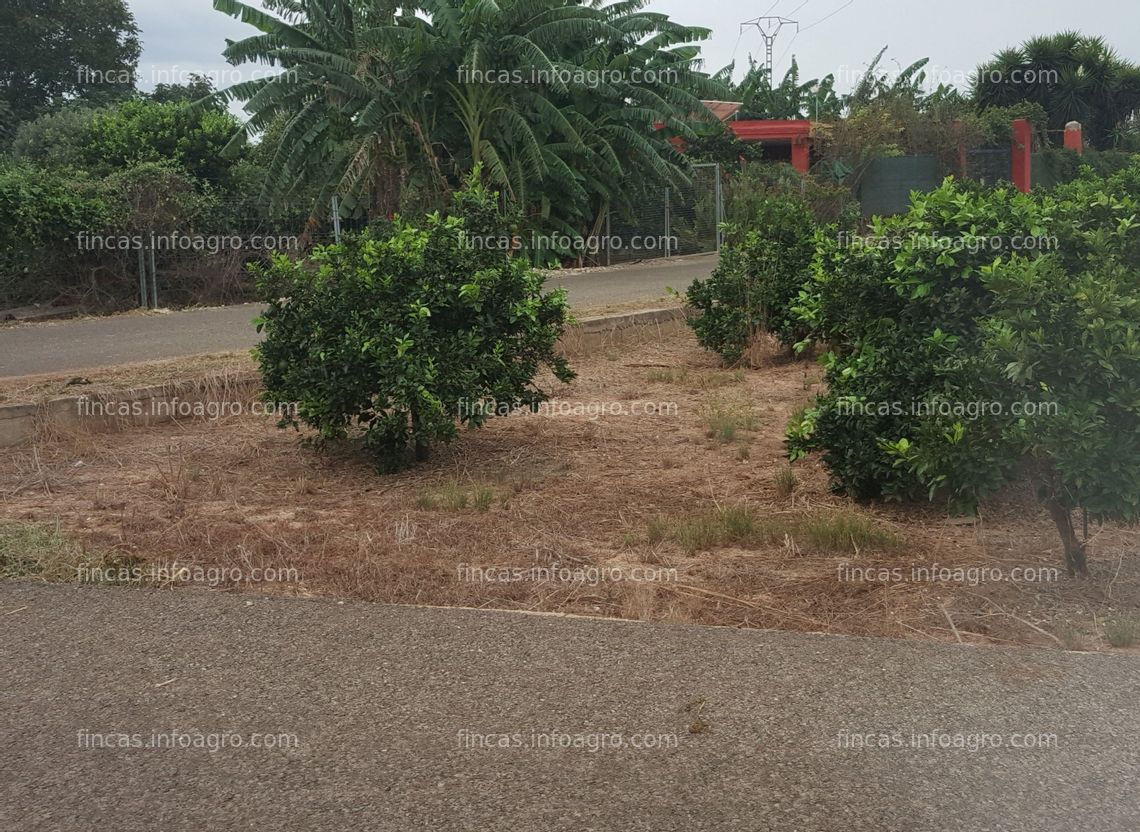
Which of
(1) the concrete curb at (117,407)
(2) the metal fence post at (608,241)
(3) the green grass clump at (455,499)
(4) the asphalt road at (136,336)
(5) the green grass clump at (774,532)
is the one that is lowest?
(5) the green grass clump at (774,532)

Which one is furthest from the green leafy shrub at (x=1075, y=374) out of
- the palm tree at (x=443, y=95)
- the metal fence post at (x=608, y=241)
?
the metal fence post at (x=608, y=241)

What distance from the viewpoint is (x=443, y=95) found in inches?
917

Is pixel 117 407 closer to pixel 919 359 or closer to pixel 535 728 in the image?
pixel 919 359

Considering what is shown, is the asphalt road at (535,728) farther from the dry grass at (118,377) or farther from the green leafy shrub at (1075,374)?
the dry grass at (118,377)

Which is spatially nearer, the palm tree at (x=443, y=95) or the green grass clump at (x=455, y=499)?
the green grass clump at (x=455, y=499)

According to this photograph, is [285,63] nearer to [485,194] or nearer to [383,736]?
[485,194]

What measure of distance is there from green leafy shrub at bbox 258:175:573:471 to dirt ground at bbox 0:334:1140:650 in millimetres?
503

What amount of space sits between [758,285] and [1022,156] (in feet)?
85.9

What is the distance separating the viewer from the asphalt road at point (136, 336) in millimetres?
12859

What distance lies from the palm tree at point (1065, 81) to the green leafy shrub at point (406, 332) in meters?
41.3

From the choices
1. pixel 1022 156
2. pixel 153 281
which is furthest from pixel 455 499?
pixel 1022 156

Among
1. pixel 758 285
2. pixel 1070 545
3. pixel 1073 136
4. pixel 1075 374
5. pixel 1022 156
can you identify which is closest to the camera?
pixel 1075 374

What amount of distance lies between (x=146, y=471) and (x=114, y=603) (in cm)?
293

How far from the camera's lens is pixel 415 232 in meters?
8.36
